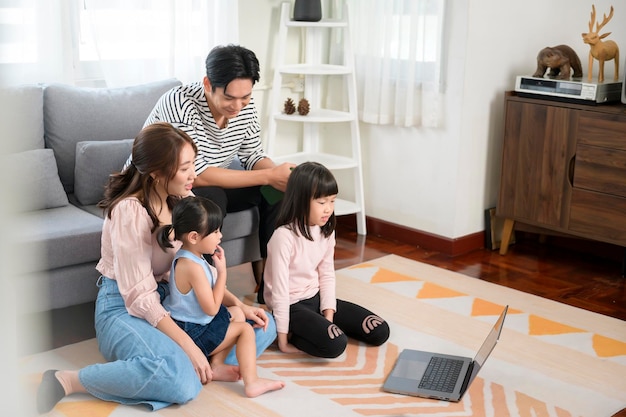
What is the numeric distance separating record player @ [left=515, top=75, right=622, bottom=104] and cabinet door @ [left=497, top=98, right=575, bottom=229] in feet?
0.19

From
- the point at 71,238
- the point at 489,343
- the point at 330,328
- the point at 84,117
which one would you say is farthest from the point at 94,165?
the point at 489,343

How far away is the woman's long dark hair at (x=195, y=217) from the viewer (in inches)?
81.0

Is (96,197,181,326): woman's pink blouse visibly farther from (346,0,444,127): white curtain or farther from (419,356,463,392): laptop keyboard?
(346,0,444,127): white curtain

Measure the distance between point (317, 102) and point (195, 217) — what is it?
6.34 feet

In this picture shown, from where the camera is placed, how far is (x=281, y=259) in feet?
7.76

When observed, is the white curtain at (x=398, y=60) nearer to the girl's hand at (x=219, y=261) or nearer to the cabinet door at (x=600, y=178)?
the cabinet door at (x=600, y=178)

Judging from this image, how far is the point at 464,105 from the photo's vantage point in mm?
3400

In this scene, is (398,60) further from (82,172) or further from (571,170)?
(82,172)

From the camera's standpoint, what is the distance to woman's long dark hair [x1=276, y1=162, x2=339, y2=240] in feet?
7.70

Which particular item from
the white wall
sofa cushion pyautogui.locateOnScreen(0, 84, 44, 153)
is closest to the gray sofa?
the white wall

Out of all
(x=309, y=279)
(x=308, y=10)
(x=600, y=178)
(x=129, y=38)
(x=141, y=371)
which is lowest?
(x=141, y=371)

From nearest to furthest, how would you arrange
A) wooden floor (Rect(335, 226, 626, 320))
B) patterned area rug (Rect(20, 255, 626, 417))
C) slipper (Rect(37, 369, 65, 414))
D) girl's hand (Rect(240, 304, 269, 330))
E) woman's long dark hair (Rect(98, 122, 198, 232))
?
slipper (Rect(37, 369, 65, 414)) < patterned area rug (Rect(20, 255, 626, 417)) < woman's long dark hair (Rect(98, 122, 198, 232)) < girl's hand (Rect(240, 304, 269, 330)) < wooden floor (Rect(335, 226, 626, 320))

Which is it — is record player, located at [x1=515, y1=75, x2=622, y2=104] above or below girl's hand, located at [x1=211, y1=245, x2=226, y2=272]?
above

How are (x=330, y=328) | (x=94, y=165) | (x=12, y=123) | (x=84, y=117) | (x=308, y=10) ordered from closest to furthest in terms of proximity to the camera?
(x=12, y=123), (x=330, y=328), (x=94, y=165), (x=84, y=117), (x=308, y=10)
